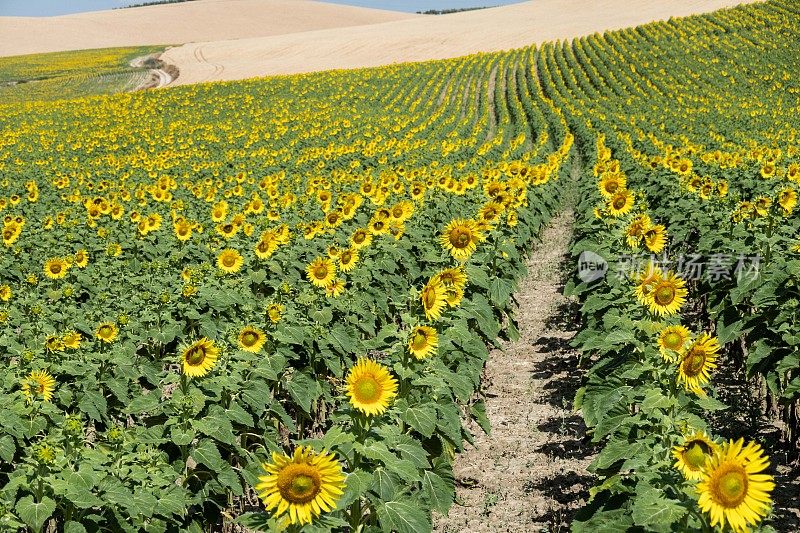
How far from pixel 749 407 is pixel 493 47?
5933 centimetres

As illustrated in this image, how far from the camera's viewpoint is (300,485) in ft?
9.20

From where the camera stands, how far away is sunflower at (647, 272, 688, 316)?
515cm

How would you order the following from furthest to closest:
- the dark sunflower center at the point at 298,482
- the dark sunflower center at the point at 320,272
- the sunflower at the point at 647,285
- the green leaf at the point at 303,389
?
the dark sunflower center at the point at 320,272, the green leaf at the point at 303,389, the sunflower at the point at 647,285, the dark sunflower center at the point at 298,482

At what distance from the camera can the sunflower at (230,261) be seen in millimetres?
8008

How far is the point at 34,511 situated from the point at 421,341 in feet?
8.07

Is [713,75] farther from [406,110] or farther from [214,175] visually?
[214,175]

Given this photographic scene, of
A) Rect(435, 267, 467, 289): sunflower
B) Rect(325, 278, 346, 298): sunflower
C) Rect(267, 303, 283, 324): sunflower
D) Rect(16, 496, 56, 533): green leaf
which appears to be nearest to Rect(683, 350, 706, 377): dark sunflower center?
Rect(435, 267, 467, 289): sunflower

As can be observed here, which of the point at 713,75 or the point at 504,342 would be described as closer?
the point at 504,342

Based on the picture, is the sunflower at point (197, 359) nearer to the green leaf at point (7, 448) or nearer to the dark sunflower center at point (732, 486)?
the green leaf at point (7, 448)

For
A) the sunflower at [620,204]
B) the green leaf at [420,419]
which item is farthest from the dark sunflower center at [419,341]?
the sunflower at [620,204]

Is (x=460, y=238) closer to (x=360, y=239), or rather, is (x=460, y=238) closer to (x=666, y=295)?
(x=360, y=239)

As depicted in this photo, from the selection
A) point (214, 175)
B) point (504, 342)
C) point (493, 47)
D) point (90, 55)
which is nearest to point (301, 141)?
point (214, 175)

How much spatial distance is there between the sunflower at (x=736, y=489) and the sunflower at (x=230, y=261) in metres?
6.21

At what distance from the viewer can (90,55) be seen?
3051 inches
